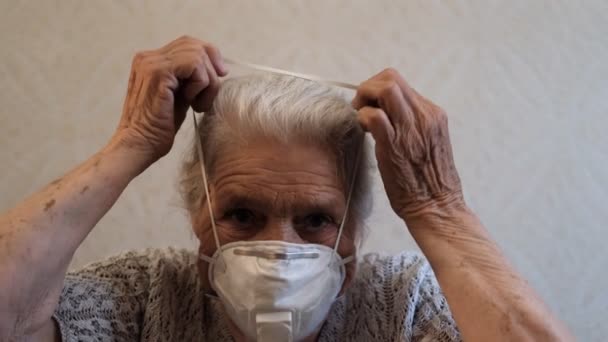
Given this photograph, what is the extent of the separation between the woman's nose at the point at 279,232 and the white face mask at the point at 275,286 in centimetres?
2

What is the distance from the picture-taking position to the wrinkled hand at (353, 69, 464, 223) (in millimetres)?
1021

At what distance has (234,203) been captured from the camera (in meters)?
1.11

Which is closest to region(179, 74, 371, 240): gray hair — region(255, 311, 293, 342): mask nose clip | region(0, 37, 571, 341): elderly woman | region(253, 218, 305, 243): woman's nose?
region(0, 37, 571, 341): elderly woman

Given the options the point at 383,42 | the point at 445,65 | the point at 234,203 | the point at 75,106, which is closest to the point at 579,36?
the point at 445,65

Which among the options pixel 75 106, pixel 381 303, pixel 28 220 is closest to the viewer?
pixel 28 220

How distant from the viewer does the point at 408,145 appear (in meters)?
1.03

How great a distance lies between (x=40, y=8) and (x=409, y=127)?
1012mm

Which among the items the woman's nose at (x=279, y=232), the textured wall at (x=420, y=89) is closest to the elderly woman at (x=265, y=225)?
the woman's nose at (x=279, y=232)

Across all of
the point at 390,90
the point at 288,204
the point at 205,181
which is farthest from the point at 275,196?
the point at 390,90

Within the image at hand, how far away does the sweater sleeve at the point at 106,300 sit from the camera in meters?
1.09

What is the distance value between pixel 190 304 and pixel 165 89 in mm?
421

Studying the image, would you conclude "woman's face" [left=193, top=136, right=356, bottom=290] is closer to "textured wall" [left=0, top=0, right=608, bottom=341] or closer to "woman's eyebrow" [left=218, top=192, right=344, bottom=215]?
"woman's eyebrow" [left=218, top=192, right=344, bottom=215]

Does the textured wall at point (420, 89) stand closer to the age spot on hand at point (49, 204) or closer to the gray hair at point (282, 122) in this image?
the gray hair at point (282, 122)

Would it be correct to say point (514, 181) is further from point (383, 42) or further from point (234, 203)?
point (234, 203)
